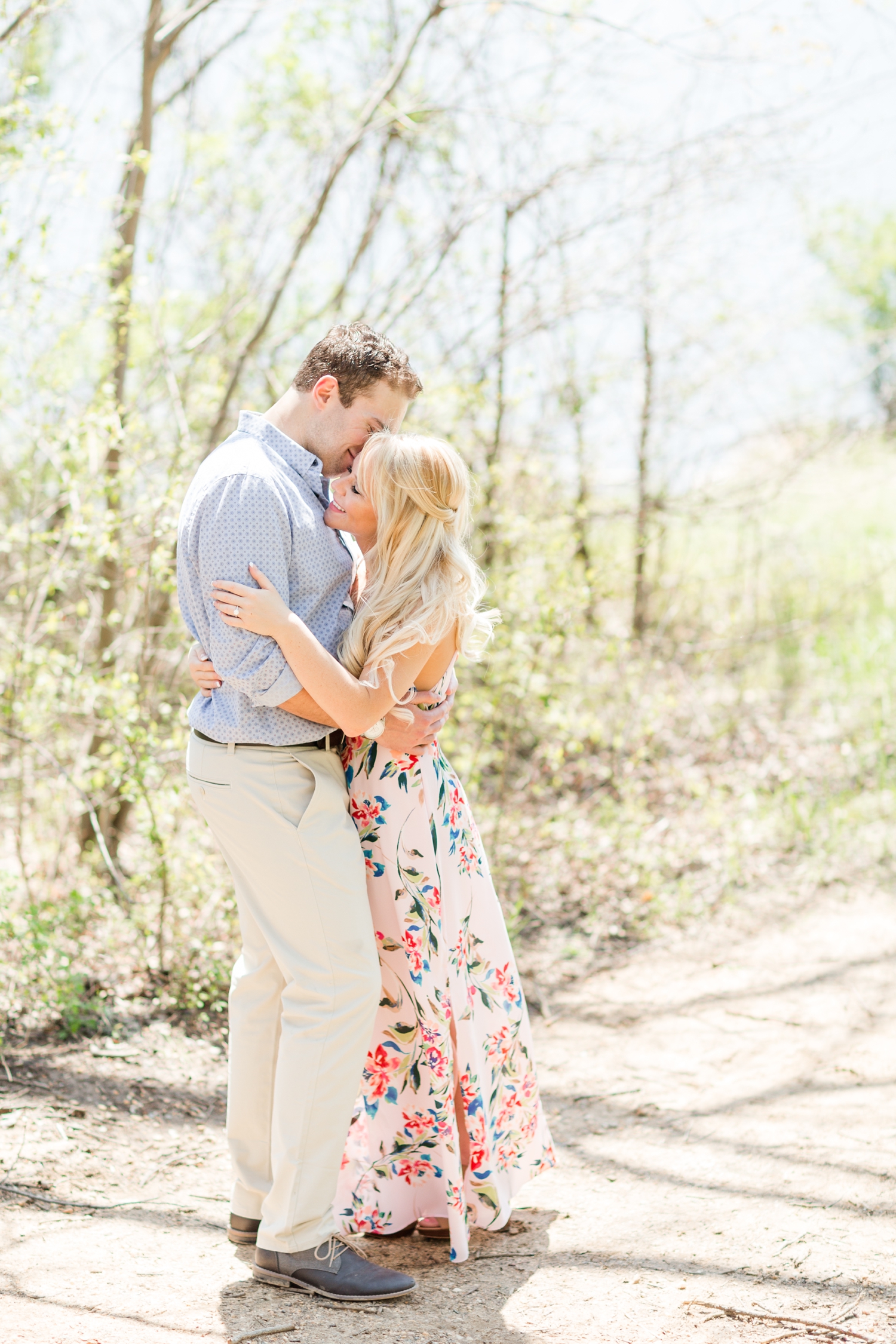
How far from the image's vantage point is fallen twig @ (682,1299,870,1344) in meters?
2.16

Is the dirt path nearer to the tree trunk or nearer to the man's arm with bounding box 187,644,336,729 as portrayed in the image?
the man's arm with bounding box 187,644,336,729

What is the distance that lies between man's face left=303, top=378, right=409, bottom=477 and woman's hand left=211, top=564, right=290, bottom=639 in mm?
396

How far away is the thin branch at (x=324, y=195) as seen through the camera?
4.67 metres

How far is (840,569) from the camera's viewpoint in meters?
8.00

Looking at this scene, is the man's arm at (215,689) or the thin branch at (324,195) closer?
the man's arm at (215,689)

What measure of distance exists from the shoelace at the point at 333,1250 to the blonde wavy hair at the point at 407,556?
120 centimetres

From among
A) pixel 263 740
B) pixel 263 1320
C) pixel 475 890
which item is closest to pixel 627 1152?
pixel 475 890

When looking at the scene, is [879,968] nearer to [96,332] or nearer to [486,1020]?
[486,1020]

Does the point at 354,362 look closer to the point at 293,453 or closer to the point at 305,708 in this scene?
the point at 293,453

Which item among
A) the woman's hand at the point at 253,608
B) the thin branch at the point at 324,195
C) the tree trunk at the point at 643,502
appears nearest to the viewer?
the woman's hand at the point at 253,608

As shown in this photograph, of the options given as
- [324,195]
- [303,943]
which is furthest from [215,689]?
[324,195]

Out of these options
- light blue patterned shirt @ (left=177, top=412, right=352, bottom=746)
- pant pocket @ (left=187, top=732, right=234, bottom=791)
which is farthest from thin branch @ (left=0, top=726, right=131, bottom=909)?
light blue patterned shirt @ (left=177, top=412, right=352, bottom=746)

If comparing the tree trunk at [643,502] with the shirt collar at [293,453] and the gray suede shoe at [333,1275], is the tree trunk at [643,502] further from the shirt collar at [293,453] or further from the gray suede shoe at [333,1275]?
the gray suede shoe at [333,1275]

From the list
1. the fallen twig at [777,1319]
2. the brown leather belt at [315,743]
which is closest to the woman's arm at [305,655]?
the brown leather belt at [315,743]
